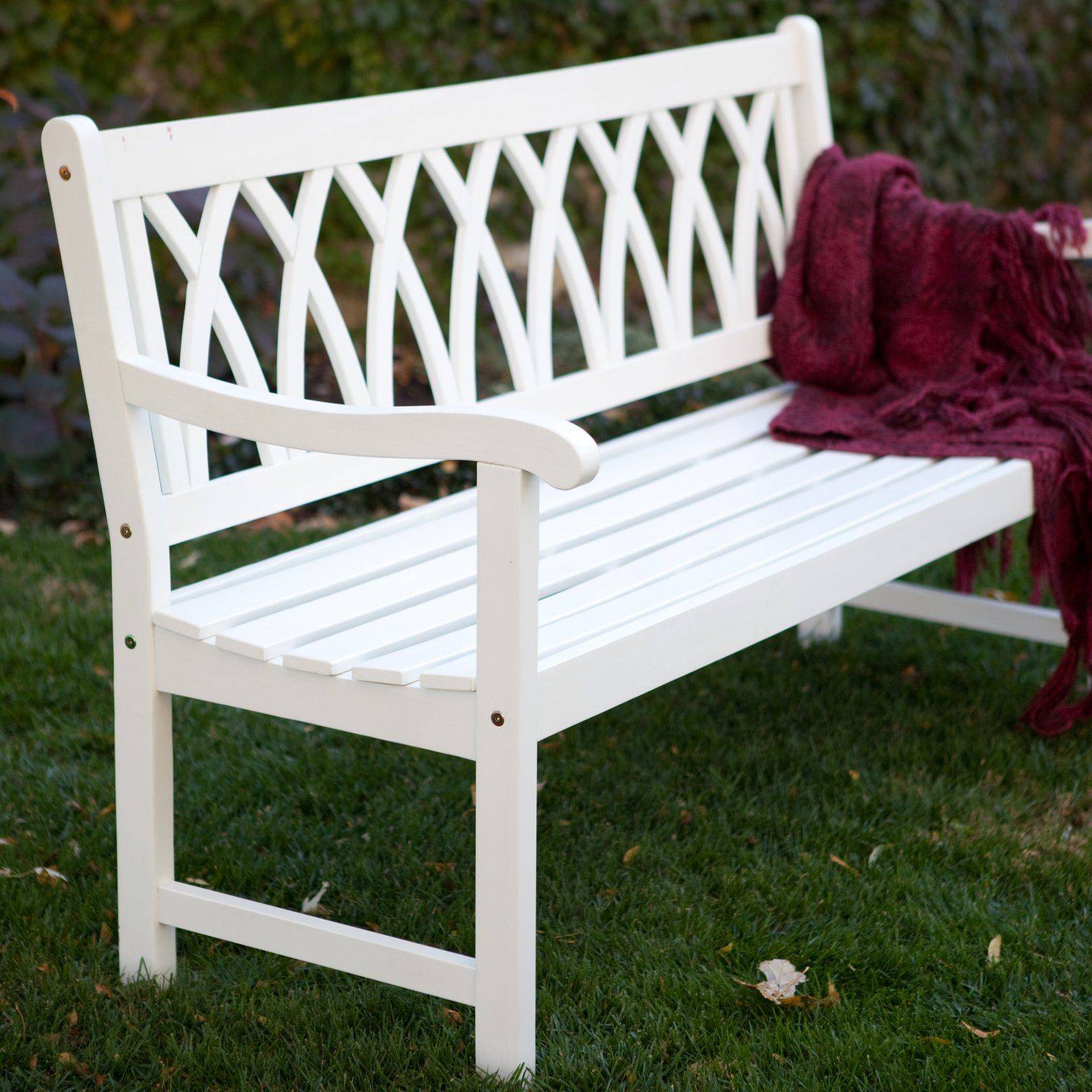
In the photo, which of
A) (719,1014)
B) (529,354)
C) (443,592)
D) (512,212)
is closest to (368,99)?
(529,354)

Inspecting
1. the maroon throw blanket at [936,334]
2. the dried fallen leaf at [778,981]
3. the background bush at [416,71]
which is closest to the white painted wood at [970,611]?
the maroon throw blanket at [936,334]

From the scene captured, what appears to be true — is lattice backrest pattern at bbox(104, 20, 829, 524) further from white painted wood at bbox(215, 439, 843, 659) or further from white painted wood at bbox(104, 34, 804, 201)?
white painted wood at bbox(215, 439, 843, 659)

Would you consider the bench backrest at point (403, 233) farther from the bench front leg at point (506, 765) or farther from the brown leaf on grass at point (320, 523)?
the brown leaf on grass at point (320, 523)

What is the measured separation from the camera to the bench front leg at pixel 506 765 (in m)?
1.51

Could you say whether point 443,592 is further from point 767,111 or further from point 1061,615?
point 767,111

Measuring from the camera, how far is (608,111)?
2492 mm

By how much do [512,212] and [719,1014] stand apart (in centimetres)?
333

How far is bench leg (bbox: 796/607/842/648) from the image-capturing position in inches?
118

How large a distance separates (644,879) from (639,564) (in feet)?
1.61

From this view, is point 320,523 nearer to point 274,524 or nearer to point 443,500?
point 274,524

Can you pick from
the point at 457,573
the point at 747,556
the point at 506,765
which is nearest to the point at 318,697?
the point at 506,765

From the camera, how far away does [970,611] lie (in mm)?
2732

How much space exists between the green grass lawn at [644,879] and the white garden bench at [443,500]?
0.12 metres

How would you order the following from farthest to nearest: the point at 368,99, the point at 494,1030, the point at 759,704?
1. the point at 759,704
2. the point at 368,99
3. the point at 494,1030
